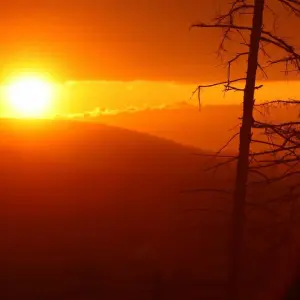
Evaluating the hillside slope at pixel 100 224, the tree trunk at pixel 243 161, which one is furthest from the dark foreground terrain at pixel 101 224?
the tree trunk at pixel 243 161

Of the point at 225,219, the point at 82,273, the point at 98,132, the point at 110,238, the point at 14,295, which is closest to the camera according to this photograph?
the point at 14,295

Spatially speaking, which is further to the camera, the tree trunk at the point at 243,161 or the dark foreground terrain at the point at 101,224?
the dark foreground terrain at the point at 101,224

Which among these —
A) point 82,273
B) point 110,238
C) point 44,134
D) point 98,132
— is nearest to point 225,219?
point 110,238

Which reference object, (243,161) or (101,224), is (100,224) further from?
(243,161)

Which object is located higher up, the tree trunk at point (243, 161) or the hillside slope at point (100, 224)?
the tree trunk at point (243, 161)

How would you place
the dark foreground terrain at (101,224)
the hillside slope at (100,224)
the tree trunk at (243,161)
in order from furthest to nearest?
the hillside slope at (100,224)
the dark foreground terrain at (101,224)
the tree trunk at (243,161)

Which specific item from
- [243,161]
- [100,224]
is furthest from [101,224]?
[243,161]

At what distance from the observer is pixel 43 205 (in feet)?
195

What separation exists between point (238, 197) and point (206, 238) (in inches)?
1643

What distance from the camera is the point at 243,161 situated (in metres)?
13.5

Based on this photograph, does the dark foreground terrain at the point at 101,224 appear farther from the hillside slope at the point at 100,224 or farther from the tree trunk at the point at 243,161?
the tree trunk at the point at 243,161

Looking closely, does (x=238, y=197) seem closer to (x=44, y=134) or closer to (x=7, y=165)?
(x=7, y=165)

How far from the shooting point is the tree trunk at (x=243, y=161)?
12.7m

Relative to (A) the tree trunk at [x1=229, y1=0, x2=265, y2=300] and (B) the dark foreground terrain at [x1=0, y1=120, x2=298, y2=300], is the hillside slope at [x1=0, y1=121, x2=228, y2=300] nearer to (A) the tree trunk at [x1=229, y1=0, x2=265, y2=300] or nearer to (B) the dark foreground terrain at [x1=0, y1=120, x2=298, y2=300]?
(B) the dark foreground terrain at [x1=0, y1=120, x2=298, y2=300]
